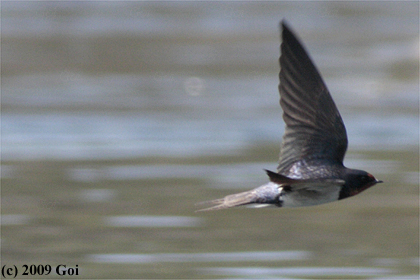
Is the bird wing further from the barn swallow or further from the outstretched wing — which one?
the outstretched wing

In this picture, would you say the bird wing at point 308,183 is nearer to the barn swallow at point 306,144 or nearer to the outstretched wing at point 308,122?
the barn swallow at point 306,144

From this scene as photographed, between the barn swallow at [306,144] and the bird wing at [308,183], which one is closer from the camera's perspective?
the bird wing at [308,183]

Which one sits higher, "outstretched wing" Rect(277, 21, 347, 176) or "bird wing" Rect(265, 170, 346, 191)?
"outstretched wing" Rect(277, 21, 347, 176)

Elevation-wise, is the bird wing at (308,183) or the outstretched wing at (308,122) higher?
the outstretched wing at (308,122)

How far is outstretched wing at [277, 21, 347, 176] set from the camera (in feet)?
20.7

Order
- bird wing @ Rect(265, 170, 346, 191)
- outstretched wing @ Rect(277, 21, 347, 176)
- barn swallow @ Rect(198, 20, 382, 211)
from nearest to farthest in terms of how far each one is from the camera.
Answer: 1. bird wing @ Rect(265, 170, 346, 191)
2. barn swallow @ Rect(198, 20, 382, 211)
3. outstretched wing @ Rect(277, 21, 347, 176)

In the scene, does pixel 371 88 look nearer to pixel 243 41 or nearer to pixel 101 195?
pixel 243 41

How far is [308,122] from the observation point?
6.40 meters

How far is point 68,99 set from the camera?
53.5 feet

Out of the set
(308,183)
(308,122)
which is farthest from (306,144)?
(308,183)

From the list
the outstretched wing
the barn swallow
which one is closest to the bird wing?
the barn swallow

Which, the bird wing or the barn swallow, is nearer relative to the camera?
the bird wing

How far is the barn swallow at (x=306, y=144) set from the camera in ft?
20.1

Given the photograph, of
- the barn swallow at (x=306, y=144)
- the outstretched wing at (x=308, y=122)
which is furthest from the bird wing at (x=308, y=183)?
the outstretched wing at (x=308, y=122)
